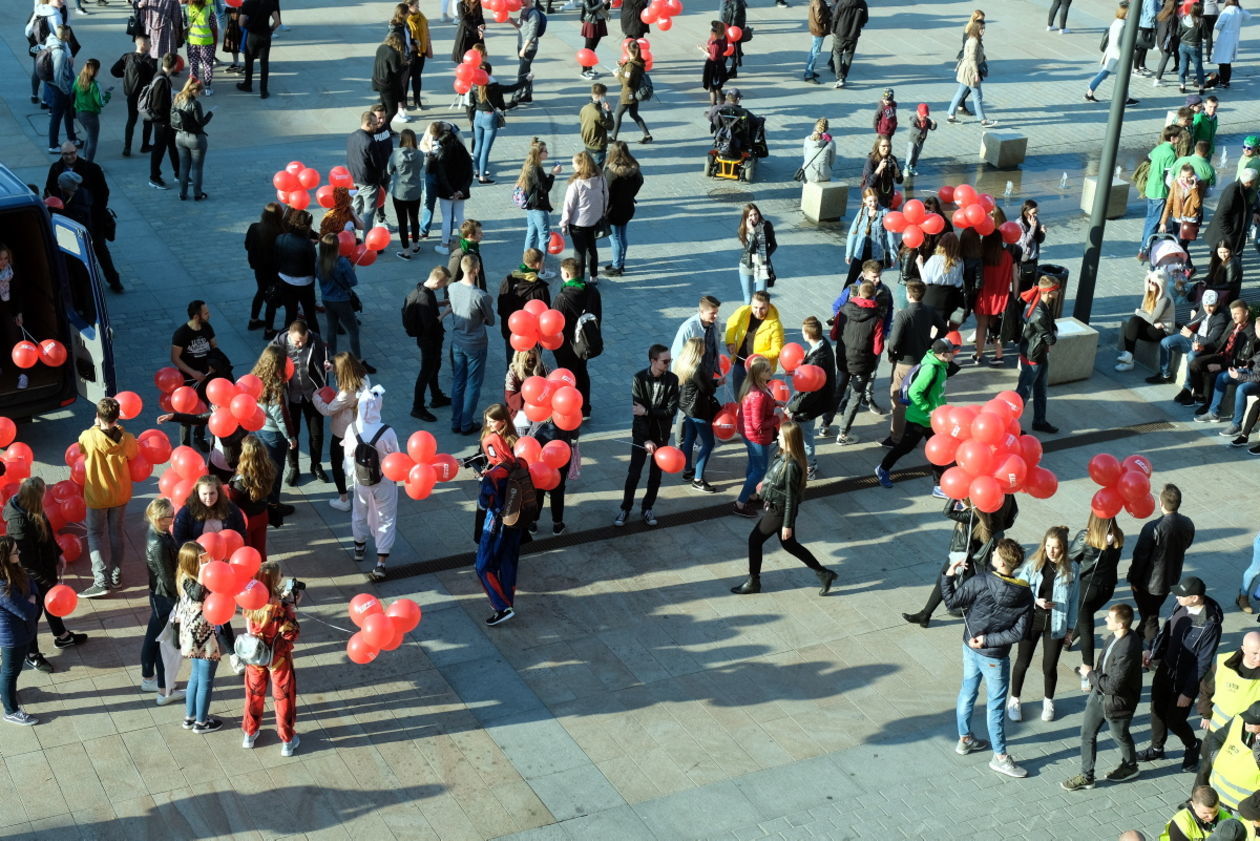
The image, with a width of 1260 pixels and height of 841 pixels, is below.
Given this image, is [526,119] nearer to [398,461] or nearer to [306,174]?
[306,174]

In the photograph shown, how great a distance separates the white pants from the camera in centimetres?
1192

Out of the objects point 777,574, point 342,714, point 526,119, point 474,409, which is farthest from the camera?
point 526,119

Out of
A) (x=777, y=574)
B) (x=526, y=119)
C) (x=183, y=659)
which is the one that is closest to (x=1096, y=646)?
(x=777, y=574)

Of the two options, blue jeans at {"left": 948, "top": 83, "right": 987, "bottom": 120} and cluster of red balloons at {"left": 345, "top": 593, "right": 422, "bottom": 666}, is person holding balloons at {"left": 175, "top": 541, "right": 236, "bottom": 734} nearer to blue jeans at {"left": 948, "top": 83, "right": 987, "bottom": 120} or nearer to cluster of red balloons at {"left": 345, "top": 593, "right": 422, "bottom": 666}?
cluster of red balloons at {"left": 345, "top": 593, "right": 422, "bottom": 666}

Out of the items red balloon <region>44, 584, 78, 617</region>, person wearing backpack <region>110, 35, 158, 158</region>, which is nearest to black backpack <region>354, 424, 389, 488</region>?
red balloon <region>44, 584, 78, 617</region>

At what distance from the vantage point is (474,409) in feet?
47.5

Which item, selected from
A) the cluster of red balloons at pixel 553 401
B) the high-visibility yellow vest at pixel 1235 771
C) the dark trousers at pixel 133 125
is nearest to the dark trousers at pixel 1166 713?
the high-visibility yellow vest at pixel 1235 771

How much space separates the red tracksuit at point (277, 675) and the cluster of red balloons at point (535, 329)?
390 centimetres

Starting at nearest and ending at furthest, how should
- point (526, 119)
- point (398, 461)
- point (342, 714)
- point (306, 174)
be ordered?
point (342, 714)
point (398, 461)
point (306, 174)
point (526, 119)

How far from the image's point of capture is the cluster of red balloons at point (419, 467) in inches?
452

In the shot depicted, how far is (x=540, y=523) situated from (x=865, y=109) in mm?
13051

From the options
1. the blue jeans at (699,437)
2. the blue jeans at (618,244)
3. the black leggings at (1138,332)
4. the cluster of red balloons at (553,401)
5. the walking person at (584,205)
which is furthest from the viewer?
the blue jeans at (618,244)

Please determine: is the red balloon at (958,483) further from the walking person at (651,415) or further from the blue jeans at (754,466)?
the walking person at (651,415)

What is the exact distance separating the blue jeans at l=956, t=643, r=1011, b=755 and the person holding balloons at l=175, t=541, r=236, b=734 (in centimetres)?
480
